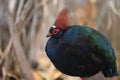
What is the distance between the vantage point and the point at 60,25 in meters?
1.02

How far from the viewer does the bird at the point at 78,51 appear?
996mm

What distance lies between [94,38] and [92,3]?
184cm

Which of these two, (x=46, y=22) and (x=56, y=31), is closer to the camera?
(x=56, y=31)

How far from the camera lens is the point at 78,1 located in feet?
9.53

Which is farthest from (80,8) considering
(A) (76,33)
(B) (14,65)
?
(A) (76,33)

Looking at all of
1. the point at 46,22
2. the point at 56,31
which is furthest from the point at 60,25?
the point at 46,22

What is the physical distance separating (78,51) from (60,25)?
0.09 meters

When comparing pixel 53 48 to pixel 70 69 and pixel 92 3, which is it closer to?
pixel 70 69

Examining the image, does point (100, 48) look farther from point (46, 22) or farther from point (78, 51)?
point (46, 22)

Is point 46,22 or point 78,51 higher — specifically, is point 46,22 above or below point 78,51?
below

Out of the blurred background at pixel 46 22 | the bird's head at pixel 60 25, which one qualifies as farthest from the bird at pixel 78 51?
the blurred background at pixel 46 22

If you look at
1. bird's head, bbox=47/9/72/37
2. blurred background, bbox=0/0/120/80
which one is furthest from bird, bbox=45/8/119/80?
blurred background, bbox=0/0/120/80

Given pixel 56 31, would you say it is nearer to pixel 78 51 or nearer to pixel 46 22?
pixel 78 51

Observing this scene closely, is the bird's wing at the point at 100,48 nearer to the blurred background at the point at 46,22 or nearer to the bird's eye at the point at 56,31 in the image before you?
the bird's eye at the point at 56,31
